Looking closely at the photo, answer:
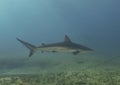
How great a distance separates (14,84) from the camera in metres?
7.00

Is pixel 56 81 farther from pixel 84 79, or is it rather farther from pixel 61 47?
pixel 61 47

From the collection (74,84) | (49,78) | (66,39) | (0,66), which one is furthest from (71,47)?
(0,66)

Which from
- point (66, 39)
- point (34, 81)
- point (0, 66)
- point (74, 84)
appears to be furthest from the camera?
point (0, 66)

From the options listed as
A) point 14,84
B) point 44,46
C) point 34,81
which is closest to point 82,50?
point 44,46

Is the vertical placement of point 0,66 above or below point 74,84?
above

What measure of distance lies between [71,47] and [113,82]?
71.9 inches

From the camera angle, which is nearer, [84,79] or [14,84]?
[14,84]

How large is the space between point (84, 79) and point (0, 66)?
685 cm

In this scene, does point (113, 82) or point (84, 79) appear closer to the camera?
point (113, 82)

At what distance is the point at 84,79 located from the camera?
7496 mm

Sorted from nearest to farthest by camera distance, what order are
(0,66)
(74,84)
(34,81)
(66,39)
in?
(74,84), (34,81), (66,39), (0,66)

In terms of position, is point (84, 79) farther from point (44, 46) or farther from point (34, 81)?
point (44, 46)

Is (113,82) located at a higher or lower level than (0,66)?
lower

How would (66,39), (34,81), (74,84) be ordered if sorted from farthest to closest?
(66,39) < (34,81) < (74,84)
